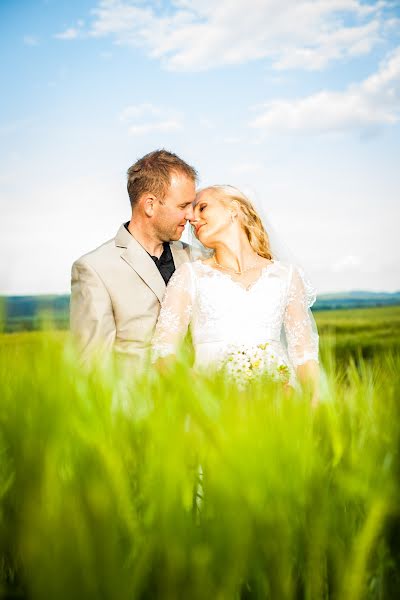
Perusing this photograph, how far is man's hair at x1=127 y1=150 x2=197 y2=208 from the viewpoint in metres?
3.75

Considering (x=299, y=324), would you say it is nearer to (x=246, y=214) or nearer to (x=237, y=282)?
(x=237, y=282)

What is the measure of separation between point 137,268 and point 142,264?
47 mm

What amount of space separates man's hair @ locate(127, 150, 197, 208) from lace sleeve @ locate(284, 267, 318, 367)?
981mm

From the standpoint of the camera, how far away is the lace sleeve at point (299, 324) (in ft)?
10.8

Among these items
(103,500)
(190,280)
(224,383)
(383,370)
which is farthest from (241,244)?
(103,500)

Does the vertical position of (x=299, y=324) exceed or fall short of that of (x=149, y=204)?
it falls short

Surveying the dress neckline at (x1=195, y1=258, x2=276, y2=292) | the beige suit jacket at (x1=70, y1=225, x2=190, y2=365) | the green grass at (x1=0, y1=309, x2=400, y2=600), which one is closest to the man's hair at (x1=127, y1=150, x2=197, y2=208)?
the beige suit jacket at (x1=70, y1=225, x2=190, y2=365)

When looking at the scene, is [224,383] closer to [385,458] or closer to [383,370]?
[385,458]

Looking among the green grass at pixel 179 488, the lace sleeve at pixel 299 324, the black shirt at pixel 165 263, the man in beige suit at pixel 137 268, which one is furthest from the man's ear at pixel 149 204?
the green grass at pixel 179 488

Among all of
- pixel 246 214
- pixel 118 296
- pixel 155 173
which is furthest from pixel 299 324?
pixel 155 173

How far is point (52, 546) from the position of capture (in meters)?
0.69

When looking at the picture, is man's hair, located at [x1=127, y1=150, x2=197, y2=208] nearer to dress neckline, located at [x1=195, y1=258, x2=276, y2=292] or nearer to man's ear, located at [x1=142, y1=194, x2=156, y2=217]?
man's ear, located at [x1=142, y1=194, x2=156, y2=217]

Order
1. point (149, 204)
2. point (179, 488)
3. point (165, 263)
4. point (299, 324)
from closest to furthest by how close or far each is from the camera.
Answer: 1. point (179, 488)
2. point (299, 324)
3. point (149, 204)
4. point (165, 263)

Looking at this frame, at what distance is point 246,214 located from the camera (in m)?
3.40
